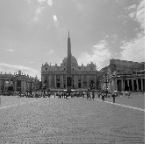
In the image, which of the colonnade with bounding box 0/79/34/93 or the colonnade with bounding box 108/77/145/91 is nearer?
the colonnade with bounding box 108/77/145/91

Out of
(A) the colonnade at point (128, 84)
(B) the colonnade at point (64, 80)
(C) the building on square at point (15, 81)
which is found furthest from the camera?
(B) the colonnade at point (64, 80)

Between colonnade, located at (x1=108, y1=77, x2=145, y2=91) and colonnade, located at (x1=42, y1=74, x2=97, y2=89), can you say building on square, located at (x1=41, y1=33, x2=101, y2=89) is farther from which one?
colonnade, located at (x1=108, y1=77, x2=145, y2=91)

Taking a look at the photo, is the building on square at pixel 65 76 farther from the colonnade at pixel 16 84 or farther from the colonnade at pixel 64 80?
the colonnade at pixel 16 84

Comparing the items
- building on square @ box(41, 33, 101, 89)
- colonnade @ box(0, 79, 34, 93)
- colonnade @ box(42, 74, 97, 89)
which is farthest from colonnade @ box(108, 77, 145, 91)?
colonnade @ box(0, 79, 34, 93)

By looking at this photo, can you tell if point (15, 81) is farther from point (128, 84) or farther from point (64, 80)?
point (128, 84)

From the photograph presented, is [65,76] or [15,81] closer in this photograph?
[15,81]

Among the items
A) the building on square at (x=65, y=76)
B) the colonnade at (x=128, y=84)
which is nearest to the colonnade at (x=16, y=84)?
the building on square at (x=65, y=76)

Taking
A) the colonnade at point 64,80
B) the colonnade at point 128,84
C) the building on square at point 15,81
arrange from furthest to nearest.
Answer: the colonnade at point 64,80
the building on square at point 15,81
the colonnade at point 128,84

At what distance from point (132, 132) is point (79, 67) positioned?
122718mm

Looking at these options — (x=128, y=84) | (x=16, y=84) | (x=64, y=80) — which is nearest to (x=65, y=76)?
(x=64, y=80)

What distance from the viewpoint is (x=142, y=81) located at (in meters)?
94.8

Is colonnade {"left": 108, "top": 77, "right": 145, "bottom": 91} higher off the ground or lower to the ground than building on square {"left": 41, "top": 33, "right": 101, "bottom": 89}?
lower

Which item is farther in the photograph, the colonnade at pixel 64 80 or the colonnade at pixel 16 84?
the colonnade at pixel 64 80

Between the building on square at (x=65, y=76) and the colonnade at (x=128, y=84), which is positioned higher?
the building on square at (x=65, y=76)
